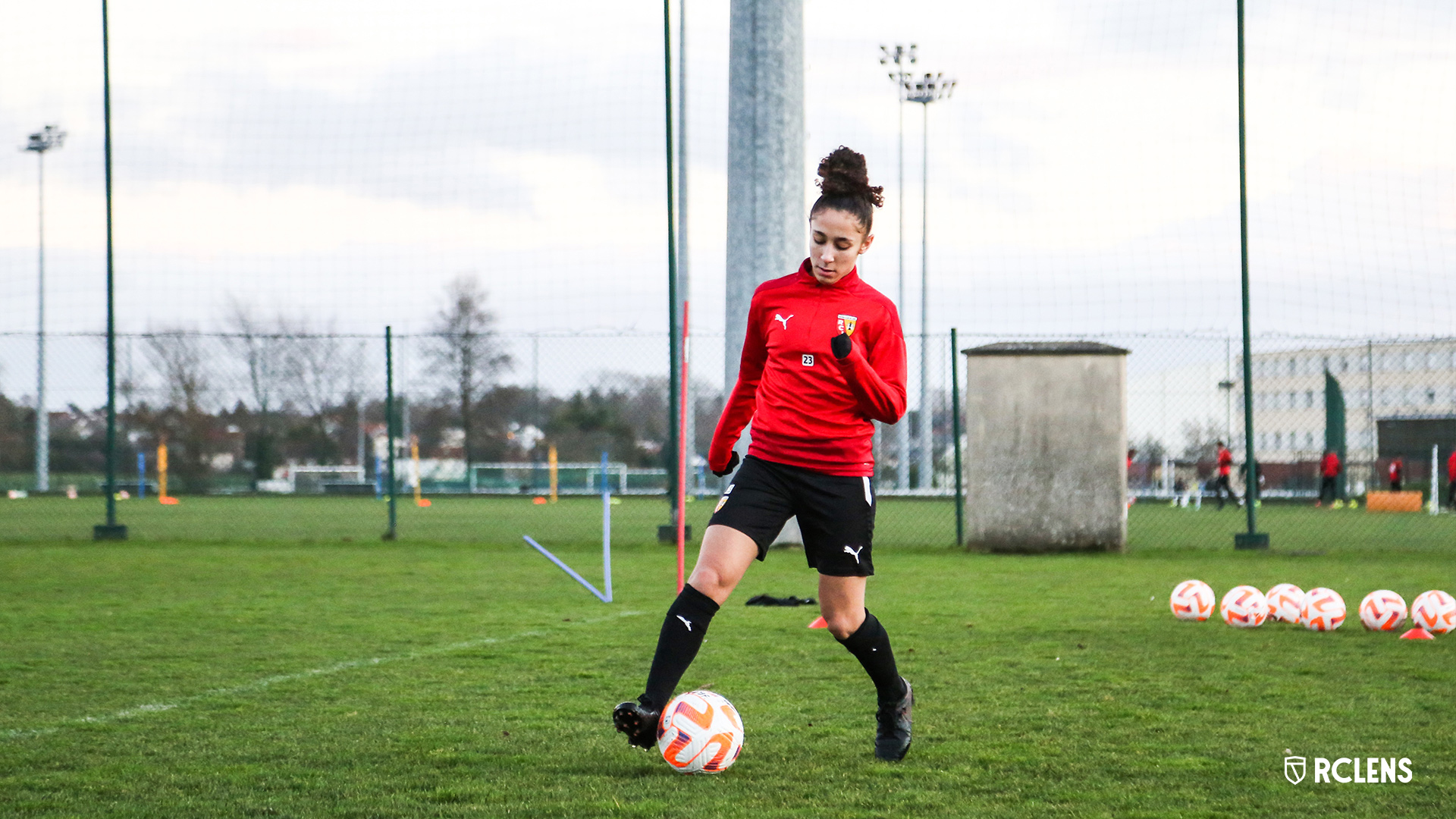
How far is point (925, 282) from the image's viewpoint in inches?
1227

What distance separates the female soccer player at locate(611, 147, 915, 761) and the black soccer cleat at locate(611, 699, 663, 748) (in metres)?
0.17

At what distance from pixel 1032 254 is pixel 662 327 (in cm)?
421

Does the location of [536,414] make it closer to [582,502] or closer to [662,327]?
[582,502]

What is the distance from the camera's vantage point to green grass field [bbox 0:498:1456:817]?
407 centimetres

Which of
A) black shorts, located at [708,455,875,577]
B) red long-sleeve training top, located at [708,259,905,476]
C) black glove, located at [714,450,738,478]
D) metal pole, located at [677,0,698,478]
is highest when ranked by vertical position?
metal pole, located at [677,0,698,478]

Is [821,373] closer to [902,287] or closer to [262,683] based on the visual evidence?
[262,683]

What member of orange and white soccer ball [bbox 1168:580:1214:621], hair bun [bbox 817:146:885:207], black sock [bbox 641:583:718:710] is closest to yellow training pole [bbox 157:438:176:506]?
orange and white soccer ball [bbox 1168:580:1214:621]

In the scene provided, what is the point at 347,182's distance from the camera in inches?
669

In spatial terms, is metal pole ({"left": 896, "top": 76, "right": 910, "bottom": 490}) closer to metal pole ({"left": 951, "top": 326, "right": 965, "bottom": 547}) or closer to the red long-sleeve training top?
metal pole ({"left": 951, "top": 326, "right": 965, "bottom": 547})

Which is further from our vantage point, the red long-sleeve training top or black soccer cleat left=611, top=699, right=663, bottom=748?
the red long-sleeve training top

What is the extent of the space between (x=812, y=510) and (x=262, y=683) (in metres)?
3.04

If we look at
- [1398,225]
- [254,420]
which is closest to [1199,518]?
[1398,225]

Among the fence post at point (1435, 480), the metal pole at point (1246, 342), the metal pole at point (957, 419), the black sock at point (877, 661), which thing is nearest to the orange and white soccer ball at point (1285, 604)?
the black sock at point (877, 661)

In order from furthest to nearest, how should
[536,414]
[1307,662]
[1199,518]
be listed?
1. [536,414]
2. [1199,518]
3. [1307,662]
